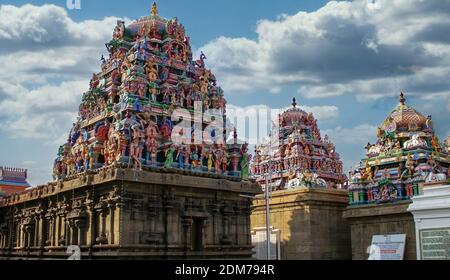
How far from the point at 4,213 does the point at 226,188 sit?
80.0ft

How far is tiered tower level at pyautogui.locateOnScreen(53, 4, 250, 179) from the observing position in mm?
38094

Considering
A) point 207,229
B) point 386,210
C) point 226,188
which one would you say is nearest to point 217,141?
point 226,188

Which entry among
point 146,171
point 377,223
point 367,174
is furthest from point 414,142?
point 146,171

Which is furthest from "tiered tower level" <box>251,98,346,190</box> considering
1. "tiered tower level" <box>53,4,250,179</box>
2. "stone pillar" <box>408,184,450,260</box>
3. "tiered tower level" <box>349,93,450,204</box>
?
"stone pillar" <box>408,184,450,260</box>

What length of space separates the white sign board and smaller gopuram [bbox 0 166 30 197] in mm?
Answer: 42590

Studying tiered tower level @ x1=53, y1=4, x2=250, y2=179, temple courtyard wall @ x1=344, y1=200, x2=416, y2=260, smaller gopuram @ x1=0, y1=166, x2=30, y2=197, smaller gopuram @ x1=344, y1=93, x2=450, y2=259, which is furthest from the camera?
smaller gopuram @ x1=0, y1=166, x2=30, y2=197

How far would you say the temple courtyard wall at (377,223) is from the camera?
1564 inches

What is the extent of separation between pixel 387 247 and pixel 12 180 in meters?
44.7

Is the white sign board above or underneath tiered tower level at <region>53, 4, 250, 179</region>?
underneath

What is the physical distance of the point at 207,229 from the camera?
126 ft

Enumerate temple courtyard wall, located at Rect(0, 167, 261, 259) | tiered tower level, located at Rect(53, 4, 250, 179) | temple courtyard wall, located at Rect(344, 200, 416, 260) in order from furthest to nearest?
temple courtyard wall, located at Rect(344, 200, 416, 260), tiered tower level, located at Rect(53, 4, 250, 179), temple courtyard wall, located at Rect(0, 167, 261, 259)

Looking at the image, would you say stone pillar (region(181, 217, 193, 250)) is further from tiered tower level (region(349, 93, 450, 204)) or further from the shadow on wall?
tiered tower level (region(349, 93, 450, 204))

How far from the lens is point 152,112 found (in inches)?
1564
